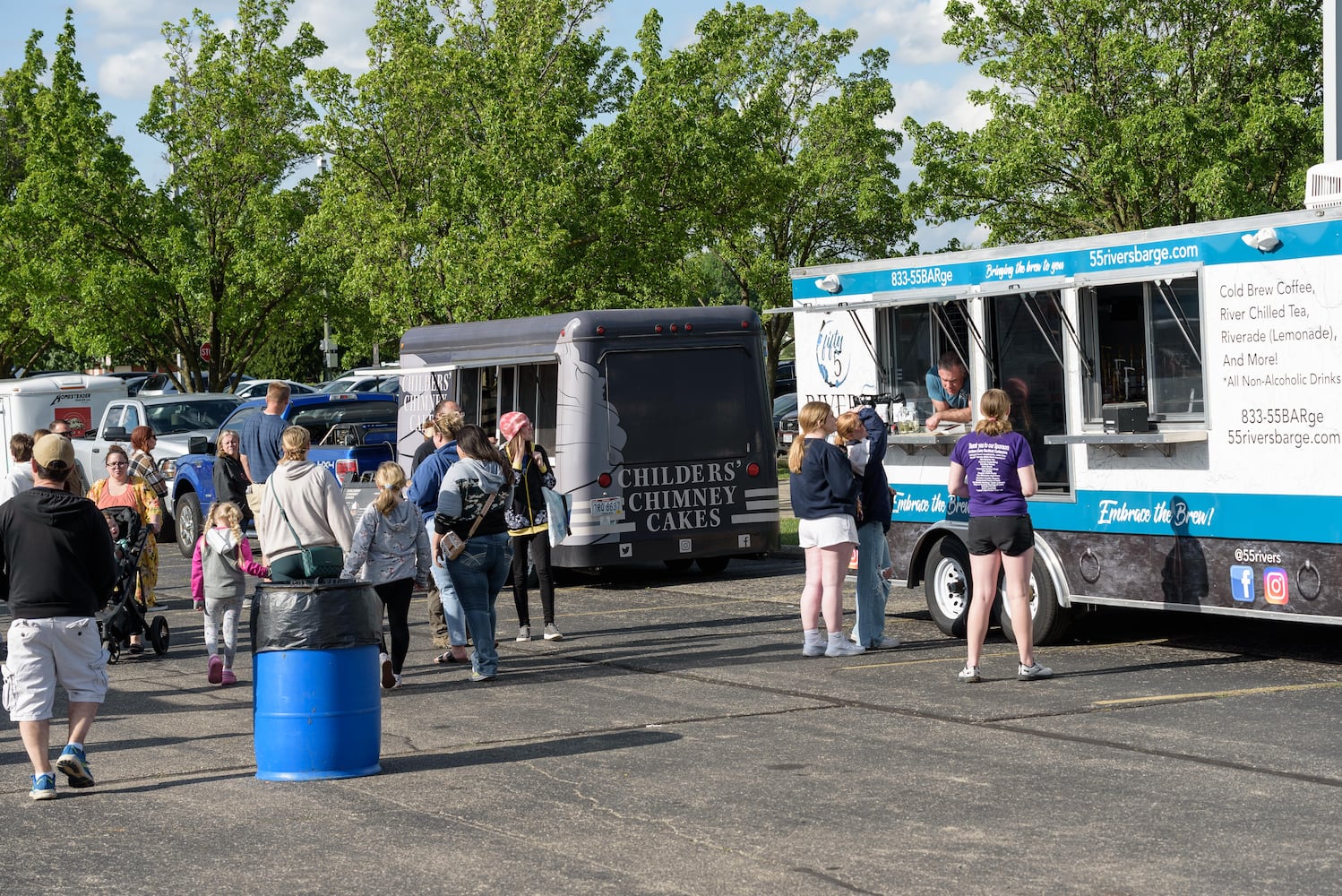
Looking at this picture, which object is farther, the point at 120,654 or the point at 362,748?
the point at 120,654

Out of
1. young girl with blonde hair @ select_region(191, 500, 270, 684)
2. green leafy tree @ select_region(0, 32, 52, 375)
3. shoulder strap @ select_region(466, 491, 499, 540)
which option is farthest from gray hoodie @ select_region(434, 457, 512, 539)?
green leafy tree @ select_region(0, 32, 52, 375)

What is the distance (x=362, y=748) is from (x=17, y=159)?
4045cm

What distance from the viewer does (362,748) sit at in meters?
8.10

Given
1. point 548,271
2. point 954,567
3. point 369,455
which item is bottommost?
point 954,567

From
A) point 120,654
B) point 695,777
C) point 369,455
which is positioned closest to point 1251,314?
point 695,777

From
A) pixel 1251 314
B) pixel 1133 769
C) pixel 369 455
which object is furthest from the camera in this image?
pixel 369 455

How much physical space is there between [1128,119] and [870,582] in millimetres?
17361

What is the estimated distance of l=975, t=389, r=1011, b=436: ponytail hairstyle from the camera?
10391 mm

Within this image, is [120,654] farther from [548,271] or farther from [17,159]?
[17,159]

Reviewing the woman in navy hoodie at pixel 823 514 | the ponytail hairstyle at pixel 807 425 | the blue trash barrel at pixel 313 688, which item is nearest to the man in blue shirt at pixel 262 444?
the ponytail hairstyle at pixel 807 425

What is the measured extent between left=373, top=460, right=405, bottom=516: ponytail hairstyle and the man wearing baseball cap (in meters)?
2.56

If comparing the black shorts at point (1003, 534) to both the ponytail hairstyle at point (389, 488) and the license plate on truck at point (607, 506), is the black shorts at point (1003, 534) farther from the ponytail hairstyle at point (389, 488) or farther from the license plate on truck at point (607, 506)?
the license plate on truck at point (607, 506)

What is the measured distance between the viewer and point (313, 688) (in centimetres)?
801

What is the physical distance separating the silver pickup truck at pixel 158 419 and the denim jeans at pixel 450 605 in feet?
44.1
